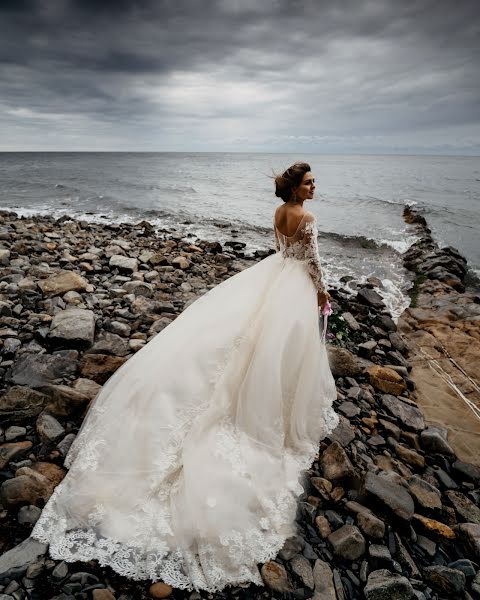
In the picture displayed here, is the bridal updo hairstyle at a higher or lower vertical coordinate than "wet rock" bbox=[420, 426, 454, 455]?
higher

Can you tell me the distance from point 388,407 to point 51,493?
4.15 metres

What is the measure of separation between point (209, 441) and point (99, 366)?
2080 millimetres

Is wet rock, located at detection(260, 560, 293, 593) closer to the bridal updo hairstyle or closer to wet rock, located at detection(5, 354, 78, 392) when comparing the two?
wet rock, located at detection(5, 354, 78, 392)

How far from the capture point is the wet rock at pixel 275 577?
2.49m

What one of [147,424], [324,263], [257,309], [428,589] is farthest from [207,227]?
[428,589]

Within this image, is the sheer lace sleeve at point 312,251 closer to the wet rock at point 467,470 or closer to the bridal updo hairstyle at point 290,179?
the bridal updo hairstyle at point 290,179

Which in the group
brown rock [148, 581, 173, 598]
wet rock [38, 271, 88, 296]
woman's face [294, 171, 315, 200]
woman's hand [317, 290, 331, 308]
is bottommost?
brown rock [148, 581, 173, 598]

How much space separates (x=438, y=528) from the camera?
3094 millimetres

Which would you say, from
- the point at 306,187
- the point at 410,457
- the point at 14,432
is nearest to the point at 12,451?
the point at 14,432

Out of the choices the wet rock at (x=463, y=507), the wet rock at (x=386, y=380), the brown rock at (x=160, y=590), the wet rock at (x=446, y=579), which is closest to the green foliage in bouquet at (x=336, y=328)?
the wet rock at (x=386, y=380)

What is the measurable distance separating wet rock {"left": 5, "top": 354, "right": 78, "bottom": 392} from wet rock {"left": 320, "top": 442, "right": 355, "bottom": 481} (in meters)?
3.22

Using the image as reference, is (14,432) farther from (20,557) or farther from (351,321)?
(351,321)

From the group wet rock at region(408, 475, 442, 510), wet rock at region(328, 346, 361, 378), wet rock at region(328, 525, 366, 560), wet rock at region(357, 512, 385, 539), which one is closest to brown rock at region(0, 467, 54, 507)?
wet rock at region(328, 525, 366, 560)

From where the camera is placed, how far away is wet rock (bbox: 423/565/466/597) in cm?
259
